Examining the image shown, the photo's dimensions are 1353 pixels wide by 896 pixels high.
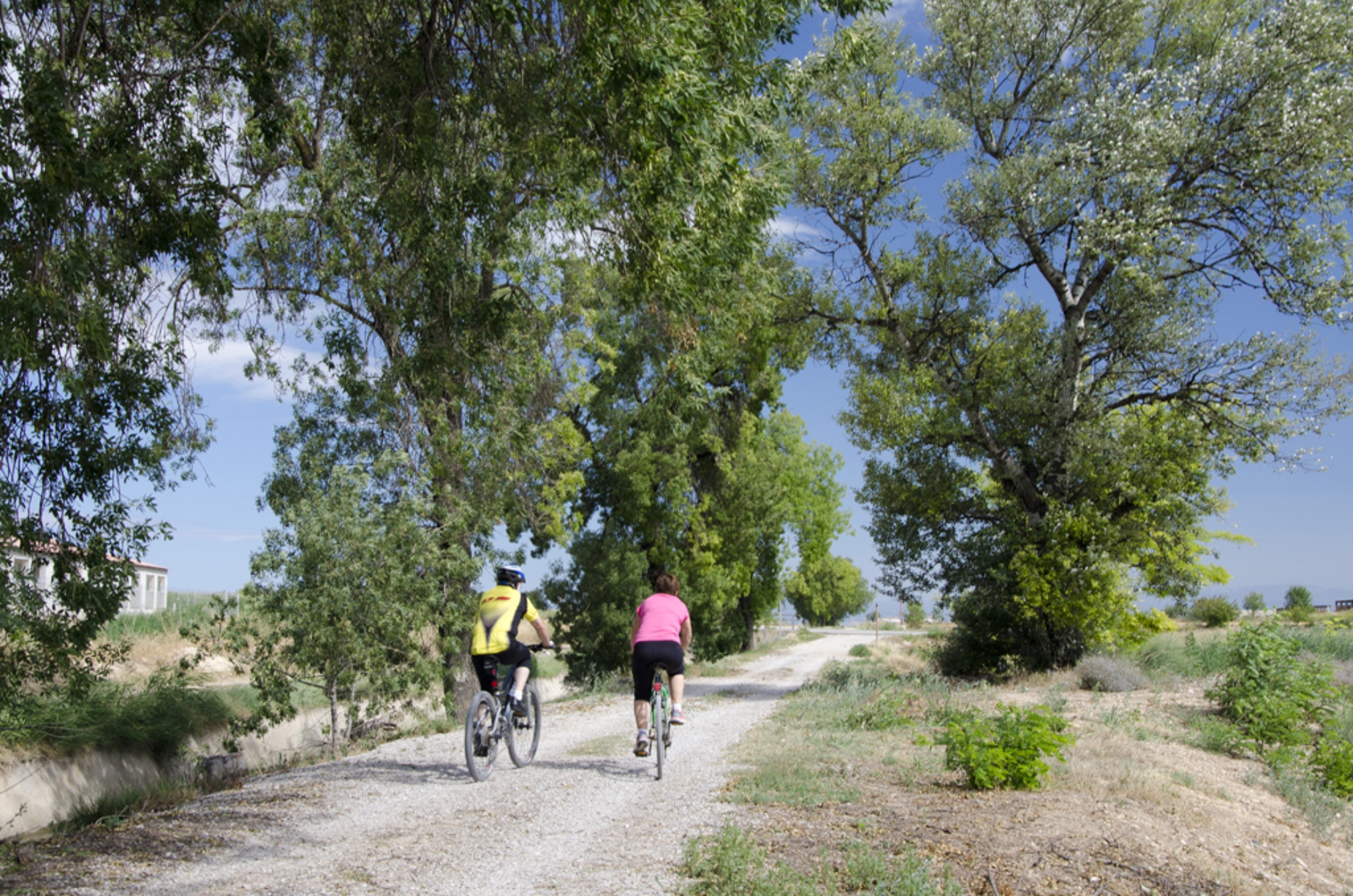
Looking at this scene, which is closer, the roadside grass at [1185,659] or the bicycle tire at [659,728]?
the bicycle tire at [659,728]

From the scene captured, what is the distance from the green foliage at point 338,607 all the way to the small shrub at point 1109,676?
11513 millimetres

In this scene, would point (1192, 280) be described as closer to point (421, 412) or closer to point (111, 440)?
point (421, 412)

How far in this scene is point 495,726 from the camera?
9133 millimetres

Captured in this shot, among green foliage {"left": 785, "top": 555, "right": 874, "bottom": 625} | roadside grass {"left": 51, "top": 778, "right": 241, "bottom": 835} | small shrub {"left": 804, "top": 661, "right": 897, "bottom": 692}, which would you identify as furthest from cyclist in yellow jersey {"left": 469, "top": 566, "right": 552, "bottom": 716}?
green foliage {"left": 785, "top": 555, "right": 874, "bottom": 625}

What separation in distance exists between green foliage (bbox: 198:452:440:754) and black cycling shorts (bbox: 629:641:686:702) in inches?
198

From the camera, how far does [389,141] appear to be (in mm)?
8383

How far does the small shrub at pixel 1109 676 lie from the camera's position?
1587 cm

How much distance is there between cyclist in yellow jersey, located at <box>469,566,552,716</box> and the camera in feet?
29.9

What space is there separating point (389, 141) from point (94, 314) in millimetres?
3164

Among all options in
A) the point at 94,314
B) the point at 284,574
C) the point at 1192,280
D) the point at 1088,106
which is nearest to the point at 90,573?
the point at 94,314

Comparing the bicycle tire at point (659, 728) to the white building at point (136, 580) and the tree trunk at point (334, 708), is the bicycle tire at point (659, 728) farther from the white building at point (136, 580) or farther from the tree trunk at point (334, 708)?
the tree trunk at point (334, 708)

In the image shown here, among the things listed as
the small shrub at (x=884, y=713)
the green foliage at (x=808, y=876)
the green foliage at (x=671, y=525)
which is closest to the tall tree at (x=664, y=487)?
the green foliage at (x=671, y=525)

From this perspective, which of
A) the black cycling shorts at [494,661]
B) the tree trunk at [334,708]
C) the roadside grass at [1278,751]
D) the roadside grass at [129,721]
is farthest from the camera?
the tree trunk at [334,708]

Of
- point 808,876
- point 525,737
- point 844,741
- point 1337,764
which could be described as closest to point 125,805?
point 525,737
